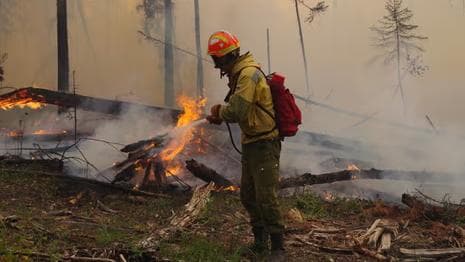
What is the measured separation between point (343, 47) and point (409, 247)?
960 inches

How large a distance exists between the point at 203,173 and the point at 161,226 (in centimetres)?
230

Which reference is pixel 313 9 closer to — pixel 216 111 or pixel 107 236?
pixel 216 111

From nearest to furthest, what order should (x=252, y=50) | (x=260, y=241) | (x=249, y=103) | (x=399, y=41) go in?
(x=249, y=103) < (x=260, y=241) < (x=399, y=41) < (x=252, y=50)

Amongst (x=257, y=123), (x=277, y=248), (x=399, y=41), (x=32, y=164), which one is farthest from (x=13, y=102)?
(x=399, y=41)

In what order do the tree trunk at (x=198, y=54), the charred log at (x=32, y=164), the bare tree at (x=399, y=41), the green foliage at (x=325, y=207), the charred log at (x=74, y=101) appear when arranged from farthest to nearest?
the tree trunk at (x=198, y=54) → the bare tree at (x=399, y=41) → the charred log at (x=74, y=101) → the charred log at (x=32, y=164) → the green foliage at (x=325, y=207)

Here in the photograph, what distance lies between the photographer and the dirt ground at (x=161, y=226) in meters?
5.16

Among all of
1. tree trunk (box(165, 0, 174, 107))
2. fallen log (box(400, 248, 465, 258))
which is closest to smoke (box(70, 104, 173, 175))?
fallen log (box(400, 248, 465, 258))

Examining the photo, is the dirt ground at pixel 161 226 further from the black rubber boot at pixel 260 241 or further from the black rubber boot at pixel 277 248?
the black rubber boot at pixel 277 248

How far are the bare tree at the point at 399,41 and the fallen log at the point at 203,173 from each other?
2011 cm

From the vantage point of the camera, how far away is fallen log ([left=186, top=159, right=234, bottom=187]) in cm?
866

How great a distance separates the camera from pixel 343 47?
2917 centimetres

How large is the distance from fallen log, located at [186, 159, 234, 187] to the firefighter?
10.6 feet

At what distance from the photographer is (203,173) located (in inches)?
344

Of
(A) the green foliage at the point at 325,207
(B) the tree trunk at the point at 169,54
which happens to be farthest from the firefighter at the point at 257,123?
(B) the tree trunk at the point at 169,54
